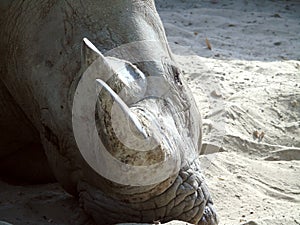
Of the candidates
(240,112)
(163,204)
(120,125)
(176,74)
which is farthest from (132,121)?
(240,112)

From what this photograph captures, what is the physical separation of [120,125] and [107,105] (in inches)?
3.0

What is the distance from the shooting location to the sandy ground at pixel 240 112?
3047mm

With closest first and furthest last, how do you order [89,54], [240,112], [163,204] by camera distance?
1. [89,54]
2. [163,204]
3. [240,112]

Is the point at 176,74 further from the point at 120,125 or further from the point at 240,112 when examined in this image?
the point at 240,112

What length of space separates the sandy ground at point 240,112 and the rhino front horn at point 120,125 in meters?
0.48

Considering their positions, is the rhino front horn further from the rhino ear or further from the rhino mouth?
the rhino mouth

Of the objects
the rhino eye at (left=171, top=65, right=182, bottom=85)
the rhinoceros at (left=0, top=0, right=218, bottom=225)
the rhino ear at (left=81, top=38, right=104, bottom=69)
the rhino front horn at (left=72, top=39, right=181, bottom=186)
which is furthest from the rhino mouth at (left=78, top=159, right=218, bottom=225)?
the rhino ear at (left=81, top=38, right=104, bottom=69)

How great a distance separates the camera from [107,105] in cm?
214

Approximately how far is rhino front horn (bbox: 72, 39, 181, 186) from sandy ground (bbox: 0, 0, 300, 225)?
48 cm

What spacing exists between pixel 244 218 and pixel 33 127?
3.04 ft

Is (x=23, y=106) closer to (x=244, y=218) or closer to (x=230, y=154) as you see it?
(x=244, y=218)

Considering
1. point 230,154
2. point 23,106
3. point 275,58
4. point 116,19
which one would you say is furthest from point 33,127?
point 275,58

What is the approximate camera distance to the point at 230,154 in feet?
12.5

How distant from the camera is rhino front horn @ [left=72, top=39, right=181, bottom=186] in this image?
212 centimetres
